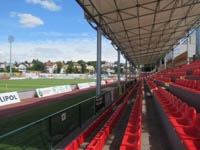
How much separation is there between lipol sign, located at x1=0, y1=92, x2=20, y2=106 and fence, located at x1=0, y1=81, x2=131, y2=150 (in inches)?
333

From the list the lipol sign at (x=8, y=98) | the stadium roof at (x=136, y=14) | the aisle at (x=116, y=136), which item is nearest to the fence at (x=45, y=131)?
the aisle at (x=116, y=136)

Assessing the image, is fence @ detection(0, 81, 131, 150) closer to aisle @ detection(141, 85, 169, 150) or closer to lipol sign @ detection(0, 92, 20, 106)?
aisle @ detection(141, 85, 169, 150)

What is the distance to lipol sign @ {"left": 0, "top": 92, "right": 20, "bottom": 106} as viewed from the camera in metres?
11.3

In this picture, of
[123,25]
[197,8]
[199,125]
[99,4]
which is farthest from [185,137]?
[197,8]

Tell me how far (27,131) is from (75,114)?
254cm

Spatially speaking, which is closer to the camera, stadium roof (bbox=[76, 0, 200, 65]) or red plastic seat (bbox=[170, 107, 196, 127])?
red plastic seat (bbox=[170, 107, 196, 127])

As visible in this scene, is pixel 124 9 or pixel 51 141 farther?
pixel 124 9

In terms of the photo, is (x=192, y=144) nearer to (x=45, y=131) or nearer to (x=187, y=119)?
→ (x=187, y=119)

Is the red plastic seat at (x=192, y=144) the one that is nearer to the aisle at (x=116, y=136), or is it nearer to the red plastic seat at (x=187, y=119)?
the red plastic seat at (x=187, y=119)

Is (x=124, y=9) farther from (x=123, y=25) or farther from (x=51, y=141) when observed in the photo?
(x=51, y=141)

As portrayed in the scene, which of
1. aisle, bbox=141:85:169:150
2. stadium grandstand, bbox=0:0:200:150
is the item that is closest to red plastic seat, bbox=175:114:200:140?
stadium grandstand, bbox=0:0:200:150

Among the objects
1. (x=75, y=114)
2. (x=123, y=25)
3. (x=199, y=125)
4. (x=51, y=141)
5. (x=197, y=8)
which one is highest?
(x=197, y=8)

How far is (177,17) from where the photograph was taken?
12.5 metres

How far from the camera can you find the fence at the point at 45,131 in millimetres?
3154
